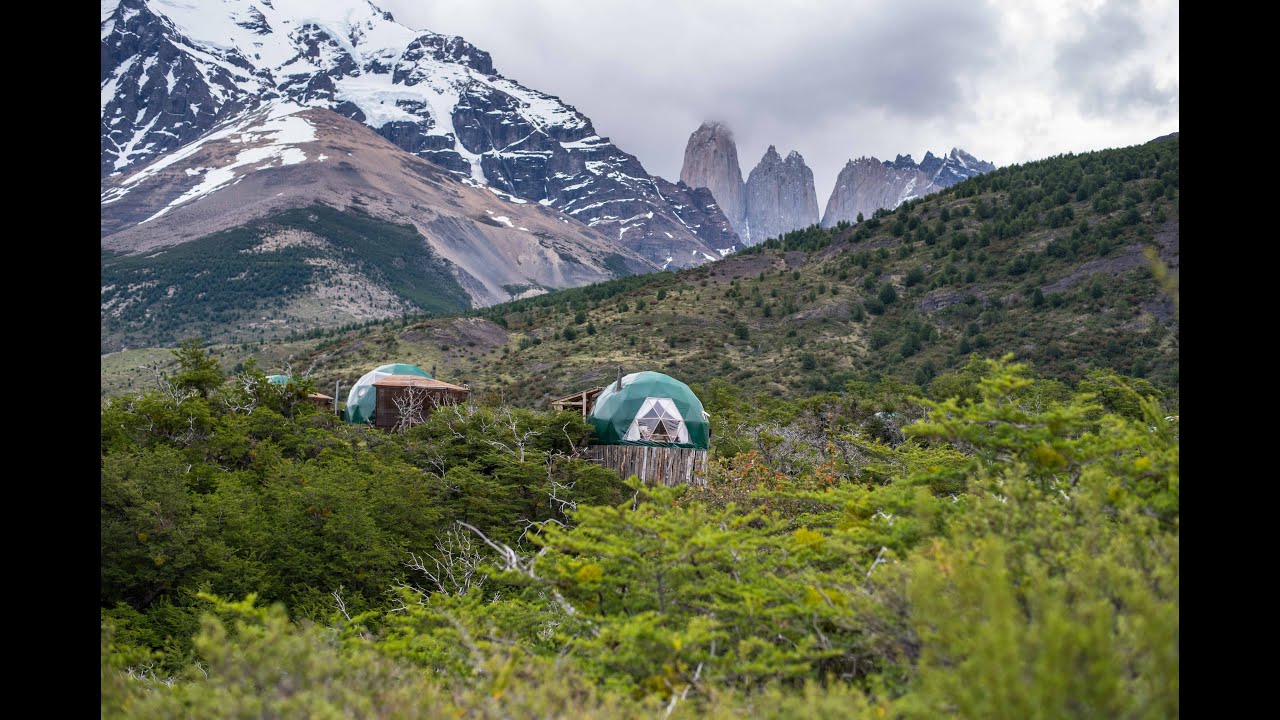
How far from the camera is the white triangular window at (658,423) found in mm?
18312

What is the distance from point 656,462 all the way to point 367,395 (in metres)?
17.2

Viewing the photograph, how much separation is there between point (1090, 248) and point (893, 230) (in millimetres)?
17103

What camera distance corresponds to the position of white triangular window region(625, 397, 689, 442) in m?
18.3

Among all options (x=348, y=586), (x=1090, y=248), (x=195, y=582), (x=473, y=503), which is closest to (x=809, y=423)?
(x=473, y=503)

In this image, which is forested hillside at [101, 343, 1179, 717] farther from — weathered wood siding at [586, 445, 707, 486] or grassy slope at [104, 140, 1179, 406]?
grassy slope at [104, 140, 1179, 406]

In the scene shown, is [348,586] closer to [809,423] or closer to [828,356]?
[809,423]

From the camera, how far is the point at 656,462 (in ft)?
58.9

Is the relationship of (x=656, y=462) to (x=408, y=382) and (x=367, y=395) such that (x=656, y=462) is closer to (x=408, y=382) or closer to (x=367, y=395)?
(x=408, y=382)

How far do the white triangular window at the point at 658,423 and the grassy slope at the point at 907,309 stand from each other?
2399 cm

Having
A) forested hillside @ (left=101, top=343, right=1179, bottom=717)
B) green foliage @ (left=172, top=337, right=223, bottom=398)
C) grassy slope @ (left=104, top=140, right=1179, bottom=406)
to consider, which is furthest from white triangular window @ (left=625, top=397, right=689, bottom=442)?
grassy slope @ (left=104, top=140, right=1179, bottom=406)

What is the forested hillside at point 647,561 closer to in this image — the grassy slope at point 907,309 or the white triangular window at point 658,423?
the white triangular window at point 658,423

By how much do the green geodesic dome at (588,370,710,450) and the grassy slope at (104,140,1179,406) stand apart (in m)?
23.6

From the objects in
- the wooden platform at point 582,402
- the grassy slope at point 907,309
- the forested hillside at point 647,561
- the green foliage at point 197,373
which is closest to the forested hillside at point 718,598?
the forested hillside at point 647,561
